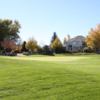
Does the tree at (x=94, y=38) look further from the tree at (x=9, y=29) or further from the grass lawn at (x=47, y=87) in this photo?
the grass lawn at (x=47, y=87)

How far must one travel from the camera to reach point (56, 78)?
1502 centimetres

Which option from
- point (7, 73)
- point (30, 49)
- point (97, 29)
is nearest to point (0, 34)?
point (30, 49)

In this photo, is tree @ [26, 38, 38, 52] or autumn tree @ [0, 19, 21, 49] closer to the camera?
autumn tree @ [0, 19, 21, 49]

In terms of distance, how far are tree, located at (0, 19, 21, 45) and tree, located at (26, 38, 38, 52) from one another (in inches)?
388

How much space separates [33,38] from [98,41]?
3078 centimetres

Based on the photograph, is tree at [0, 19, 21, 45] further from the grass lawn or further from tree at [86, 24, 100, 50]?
the grass lawn

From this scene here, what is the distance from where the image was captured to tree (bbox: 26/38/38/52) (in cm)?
12112

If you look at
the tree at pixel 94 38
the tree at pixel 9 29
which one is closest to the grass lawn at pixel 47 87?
the tree at pixel 94 38

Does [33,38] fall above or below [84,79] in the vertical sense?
above

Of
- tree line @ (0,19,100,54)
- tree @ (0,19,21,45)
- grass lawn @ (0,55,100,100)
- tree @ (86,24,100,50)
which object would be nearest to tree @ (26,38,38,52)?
tree line @ (0,19,100,54)

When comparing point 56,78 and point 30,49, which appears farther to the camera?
point 30,49

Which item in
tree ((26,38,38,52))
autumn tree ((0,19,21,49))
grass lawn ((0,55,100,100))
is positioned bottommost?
grass lawn ((0,55,100,100))

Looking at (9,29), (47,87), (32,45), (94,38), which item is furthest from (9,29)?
(47,87)

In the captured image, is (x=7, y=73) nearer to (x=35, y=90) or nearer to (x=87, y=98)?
(x=35, y=90)
